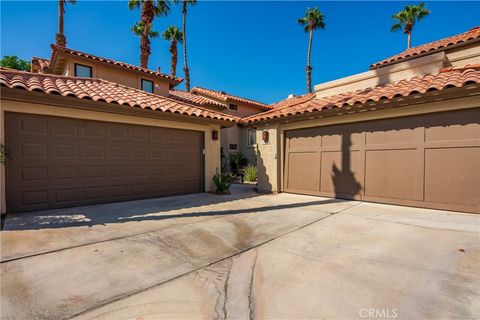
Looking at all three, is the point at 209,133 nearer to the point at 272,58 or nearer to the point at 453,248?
the point at 453,248

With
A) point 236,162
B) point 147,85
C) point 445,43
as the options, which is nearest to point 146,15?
point 147,85

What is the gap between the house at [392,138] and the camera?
5.95 m

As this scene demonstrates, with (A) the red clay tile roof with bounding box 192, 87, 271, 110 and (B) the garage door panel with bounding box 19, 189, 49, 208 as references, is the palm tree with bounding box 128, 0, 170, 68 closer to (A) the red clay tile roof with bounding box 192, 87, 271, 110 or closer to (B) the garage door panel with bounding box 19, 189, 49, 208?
(A) the red clay tile roof with bounding box 192, 87, 271, 110

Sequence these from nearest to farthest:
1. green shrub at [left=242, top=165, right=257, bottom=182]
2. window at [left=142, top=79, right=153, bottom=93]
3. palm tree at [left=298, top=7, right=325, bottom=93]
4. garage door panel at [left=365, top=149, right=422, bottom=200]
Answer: garage door panel at [left=365, top=149, right=422, bottom=200] < window at [left=142, top=79, right=153, bottom=93] < green shrub at [left=242, top=165, right=257, bottom=182] < palm tree at [left=298, top=7, right=325, bottom=93]

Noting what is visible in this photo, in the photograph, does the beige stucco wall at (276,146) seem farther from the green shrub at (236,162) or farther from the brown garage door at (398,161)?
the green shrub at (236,162)

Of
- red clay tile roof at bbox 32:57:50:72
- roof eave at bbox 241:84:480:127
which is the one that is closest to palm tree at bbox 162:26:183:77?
red clay tile roof at bbox 32:57:50:72

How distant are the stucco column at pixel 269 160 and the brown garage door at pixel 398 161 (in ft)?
2.43

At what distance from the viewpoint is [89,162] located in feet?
23.1

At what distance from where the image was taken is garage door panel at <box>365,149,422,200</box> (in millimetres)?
6621

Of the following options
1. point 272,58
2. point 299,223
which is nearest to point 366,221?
point 299,223

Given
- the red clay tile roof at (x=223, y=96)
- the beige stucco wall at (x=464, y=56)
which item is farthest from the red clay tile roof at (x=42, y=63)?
the beige stucco wall at (x=464, y=56)

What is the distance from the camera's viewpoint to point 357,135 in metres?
7.77

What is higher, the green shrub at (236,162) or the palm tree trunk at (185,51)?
the palm tree trunk at (185,51)

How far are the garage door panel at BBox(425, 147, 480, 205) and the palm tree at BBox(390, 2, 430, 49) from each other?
26.1 meters
